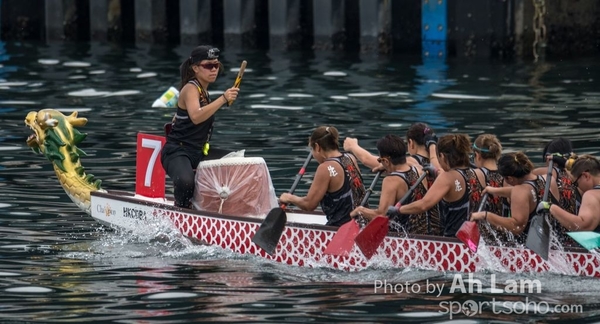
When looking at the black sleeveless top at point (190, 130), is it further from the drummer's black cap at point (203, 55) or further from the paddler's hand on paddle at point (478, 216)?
the paddler's hand on paddle at point (478, 216)

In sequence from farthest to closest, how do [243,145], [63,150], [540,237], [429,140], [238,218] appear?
[243,145], [63,150], [238,218], [429,140], [540,237]

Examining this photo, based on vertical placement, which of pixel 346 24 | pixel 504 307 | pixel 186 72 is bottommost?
pixel 504 307

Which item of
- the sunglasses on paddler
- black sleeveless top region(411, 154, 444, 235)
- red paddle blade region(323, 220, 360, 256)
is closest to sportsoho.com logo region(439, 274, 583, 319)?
black sleeveless top region(411, 154, 444, 235)

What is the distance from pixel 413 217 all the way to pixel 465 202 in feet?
2.13

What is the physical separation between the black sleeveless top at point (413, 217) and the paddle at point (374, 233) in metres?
0.18

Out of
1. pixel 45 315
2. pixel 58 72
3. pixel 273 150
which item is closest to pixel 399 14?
pixel 58 72

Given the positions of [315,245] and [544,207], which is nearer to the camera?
[544,207]

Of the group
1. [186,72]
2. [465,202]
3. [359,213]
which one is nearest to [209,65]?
[186,72]

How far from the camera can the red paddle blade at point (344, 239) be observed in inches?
509

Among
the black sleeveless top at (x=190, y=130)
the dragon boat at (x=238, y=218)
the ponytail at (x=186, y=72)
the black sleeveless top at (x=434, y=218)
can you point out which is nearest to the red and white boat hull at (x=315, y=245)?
the dragon boat at (x=238, y=218)

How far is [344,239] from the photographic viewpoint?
13.0 meters

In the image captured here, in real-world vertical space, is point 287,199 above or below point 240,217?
above

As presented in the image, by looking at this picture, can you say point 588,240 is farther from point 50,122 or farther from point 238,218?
point 50,122

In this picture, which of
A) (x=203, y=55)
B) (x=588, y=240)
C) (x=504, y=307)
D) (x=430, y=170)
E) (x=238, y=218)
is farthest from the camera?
(x=203, y=55)
